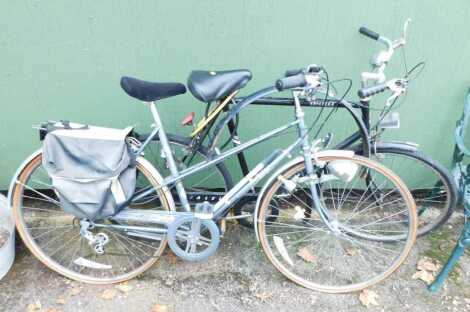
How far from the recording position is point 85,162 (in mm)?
2287

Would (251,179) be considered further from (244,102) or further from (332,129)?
(332,129)

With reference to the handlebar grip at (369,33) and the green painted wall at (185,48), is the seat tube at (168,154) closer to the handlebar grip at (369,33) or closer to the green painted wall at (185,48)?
the green painted wall at (185,48)

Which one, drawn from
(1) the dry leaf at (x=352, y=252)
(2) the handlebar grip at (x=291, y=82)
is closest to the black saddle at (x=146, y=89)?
(2) the handlebar grip at (x=291, y=82)

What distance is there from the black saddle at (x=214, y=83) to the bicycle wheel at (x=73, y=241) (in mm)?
658

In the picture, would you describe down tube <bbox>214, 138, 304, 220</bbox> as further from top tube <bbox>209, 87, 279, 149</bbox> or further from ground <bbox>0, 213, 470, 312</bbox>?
ground <bbox>0, 213, 470, 312</bbox>

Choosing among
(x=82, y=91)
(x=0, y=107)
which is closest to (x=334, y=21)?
(x=82, y=91)

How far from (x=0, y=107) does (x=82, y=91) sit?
0.68 m

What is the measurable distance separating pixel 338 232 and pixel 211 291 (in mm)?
1042

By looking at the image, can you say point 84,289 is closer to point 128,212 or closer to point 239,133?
point 128,212

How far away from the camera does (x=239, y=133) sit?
121 inches

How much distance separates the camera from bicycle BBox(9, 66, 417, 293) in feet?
7.83

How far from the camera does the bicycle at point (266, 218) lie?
2.39m

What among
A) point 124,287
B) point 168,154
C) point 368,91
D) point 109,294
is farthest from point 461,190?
point 109,294

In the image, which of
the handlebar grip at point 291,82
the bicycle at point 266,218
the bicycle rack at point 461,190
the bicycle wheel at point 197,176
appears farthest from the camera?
the bicycle wheel at point 197,176
